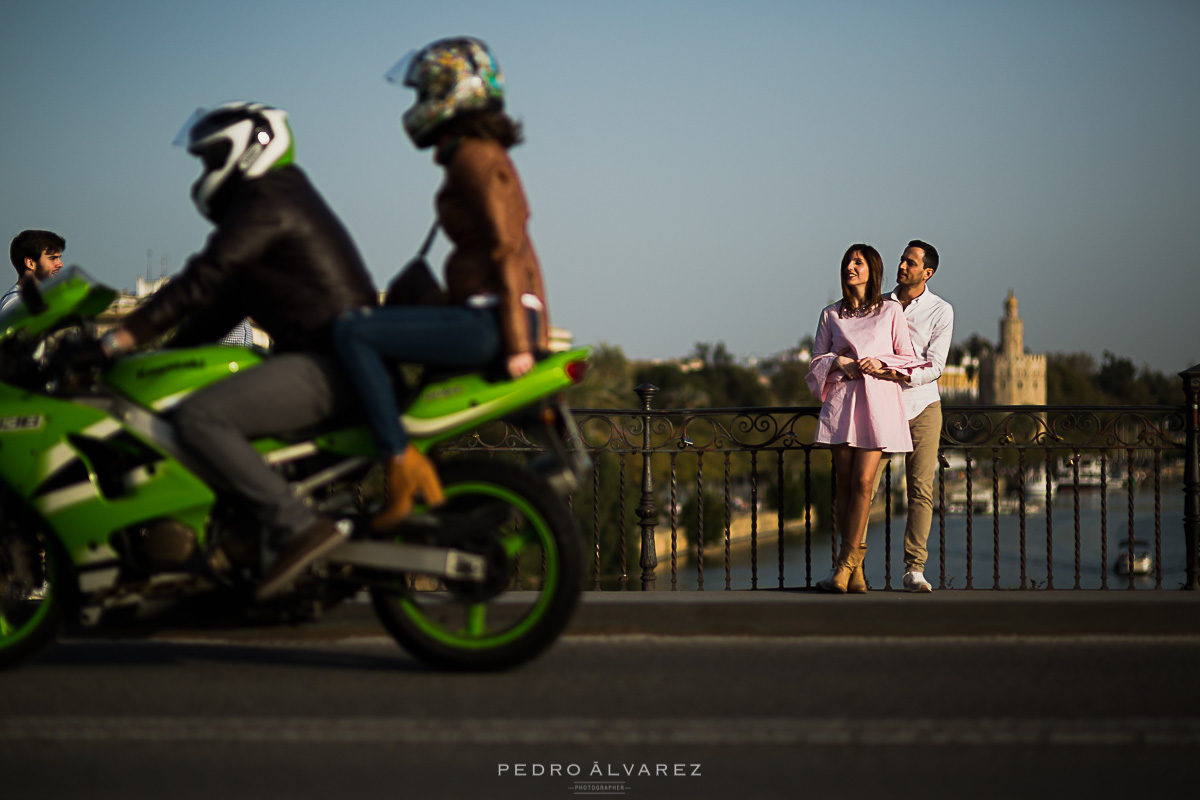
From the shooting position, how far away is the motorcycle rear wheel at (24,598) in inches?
182

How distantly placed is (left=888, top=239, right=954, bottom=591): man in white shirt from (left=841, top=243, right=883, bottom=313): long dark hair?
37 centimetres

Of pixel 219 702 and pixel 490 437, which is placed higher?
pixel 490 437

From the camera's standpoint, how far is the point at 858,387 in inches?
276

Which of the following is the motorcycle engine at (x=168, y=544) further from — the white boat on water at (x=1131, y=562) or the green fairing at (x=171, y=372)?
the white boat on water at (x=1131, y=562)

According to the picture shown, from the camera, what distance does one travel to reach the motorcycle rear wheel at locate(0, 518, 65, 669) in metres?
4.63

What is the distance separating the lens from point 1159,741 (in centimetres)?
386

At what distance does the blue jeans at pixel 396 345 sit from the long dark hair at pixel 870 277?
10.6 ft

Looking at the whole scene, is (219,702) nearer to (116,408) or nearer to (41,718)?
(41,718)

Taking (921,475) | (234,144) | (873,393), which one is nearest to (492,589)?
(234,144)

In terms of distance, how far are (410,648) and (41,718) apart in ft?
3.99

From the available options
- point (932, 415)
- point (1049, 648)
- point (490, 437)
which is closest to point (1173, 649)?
point (1049, 648)

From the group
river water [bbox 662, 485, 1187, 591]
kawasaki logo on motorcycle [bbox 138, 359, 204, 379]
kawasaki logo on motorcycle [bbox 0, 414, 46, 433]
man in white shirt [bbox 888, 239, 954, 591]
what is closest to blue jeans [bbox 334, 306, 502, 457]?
kawasaki logo on motorcycle [bbox 138, 359, 204, 379]

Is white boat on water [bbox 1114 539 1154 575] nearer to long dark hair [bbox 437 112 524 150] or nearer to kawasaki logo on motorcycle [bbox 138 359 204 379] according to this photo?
long dark hair [bbox 437 112 524 150]

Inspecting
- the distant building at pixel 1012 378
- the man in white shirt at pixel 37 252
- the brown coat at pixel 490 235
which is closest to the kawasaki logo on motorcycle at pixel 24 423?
the brown coat at pixel 490 235
